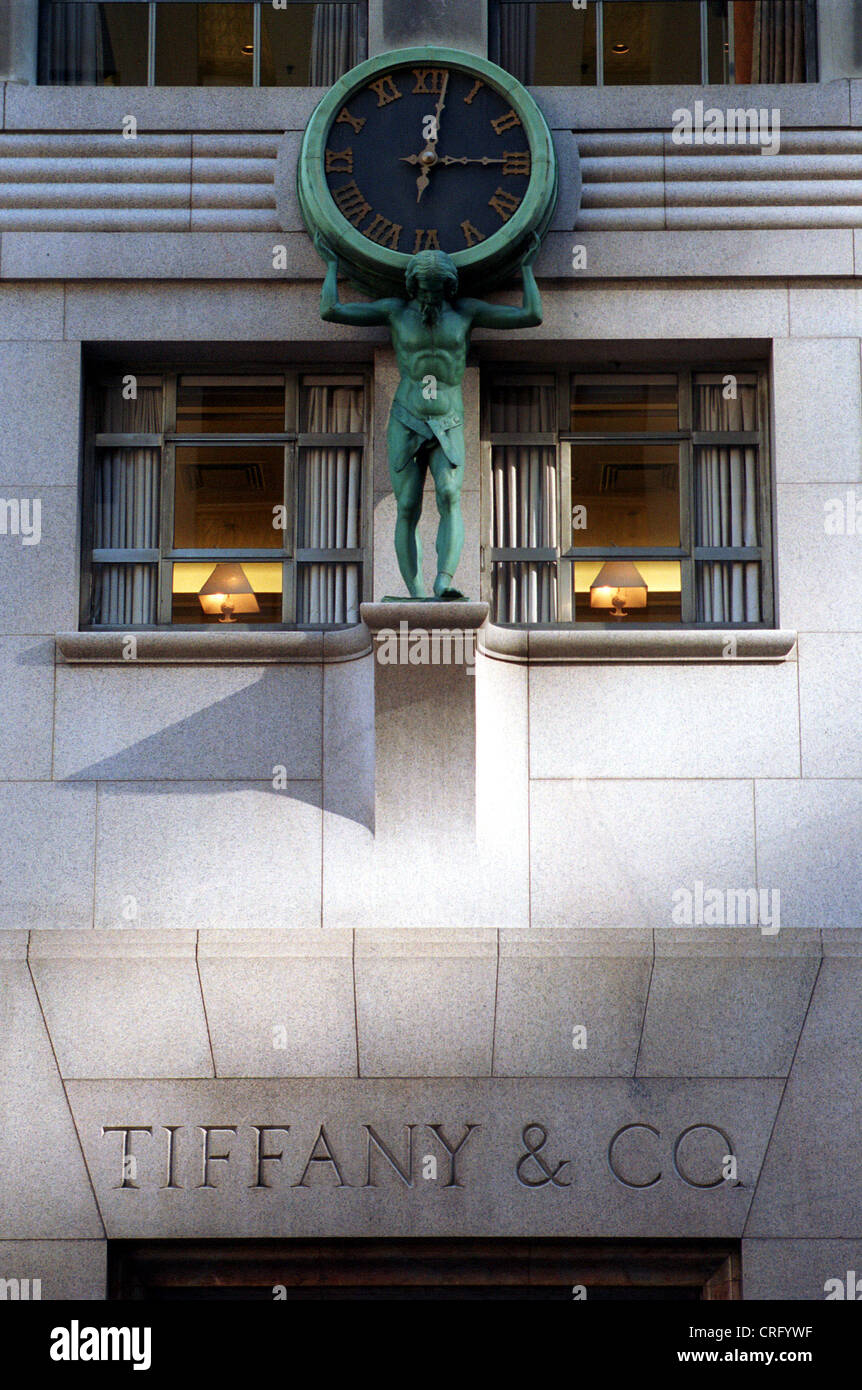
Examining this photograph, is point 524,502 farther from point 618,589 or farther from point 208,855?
point 208,855

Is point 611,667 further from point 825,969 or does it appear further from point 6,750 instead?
point 6,750

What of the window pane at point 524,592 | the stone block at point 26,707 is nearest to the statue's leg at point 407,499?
the window pane at point 524,592

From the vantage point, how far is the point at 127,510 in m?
14.3

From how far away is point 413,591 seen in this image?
1310 cm

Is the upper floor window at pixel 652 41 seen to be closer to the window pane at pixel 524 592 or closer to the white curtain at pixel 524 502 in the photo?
the white curtain at pixel 524 502

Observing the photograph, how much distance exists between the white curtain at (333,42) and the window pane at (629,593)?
4771mm

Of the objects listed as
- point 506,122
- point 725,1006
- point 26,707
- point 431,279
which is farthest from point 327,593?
point 725,1006

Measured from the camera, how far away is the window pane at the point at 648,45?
14898mm

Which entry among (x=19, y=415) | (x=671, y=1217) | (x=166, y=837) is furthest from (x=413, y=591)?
(x=671, y=1217)

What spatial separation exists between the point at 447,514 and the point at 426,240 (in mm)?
2417
